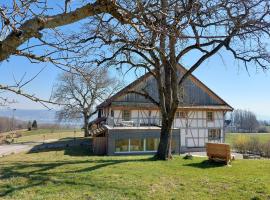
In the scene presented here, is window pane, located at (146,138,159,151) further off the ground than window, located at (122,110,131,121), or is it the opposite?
window, located at (122,110,131,121)

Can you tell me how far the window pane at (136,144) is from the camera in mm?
26280

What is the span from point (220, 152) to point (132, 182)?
6.25 meters

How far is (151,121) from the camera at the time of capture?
105 ft

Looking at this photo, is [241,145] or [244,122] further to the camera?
[244,122]

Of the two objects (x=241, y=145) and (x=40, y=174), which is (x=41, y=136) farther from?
(x=40, y=174)

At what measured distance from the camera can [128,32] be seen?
3.96 metres

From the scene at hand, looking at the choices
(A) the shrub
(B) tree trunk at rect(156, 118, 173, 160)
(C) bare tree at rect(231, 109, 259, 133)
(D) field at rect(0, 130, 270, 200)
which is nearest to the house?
(A) the shrub

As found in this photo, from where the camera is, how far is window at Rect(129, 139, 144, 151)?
86.2 ft

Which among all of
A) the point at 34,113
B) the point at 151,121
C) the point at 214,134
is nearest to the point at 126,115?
the point at 151,121

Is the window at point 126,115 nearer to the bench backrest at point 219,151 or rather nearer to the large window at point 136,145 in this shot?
the large window at point 136,145

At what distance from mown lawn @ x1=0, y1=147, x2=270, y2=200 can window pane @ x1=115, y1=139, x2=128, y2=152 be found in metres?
11.3

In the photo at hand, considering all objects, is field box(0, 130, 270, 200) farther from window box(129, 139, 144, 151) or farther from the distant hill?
window box(129, 139, 144, 151)

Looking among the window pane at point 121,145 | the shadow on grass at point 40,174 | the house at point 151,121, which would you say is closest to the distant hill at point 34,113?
the shadow on grass at point 40,174

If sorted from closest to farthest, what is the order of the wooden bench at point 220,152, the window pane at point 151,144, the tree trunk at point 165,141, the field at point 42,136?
the wooden bench at point 220,152 → the tree trunk at point 165,141 → the window pane at point 151,144 → the field at point 42,136
